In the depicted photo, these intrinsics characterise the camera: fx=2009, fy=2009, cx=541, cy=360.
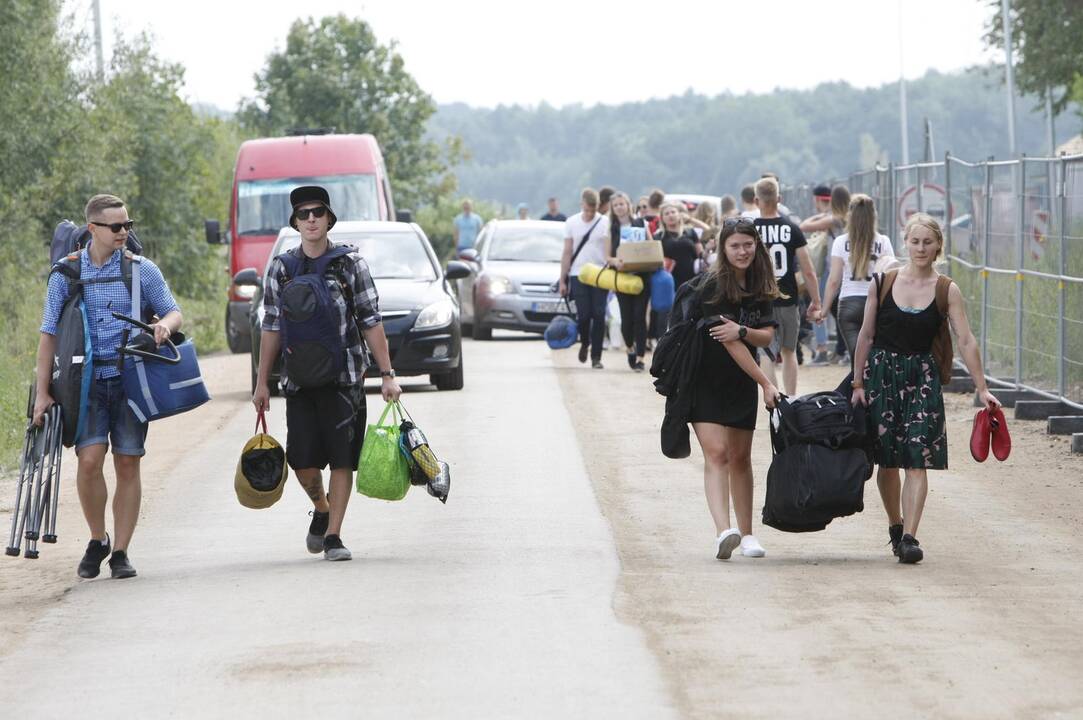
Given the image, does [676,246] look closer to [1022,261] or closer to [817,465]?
[1022,261]

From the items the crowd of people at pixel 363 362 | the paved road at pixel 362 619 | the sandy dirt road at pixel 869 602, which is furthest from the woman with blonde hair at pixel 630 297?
the crowd of people at pixel 363 362

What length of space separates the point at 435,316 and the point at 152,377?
9269 millimetres

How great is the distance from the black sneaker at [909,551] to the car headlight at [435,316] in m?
9.36

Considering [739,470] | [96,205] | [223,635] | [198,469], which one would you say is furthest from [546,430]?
[223,635]

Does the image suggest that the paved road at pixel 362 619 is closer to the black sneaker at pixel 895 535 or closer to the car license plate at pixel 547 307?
the black sneaker at pixel 895 535

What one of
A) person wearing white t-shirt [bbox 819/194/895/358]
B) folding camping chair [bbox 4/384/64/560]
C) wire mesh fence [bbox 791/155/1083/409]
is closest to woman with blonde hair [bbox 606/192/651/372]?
wire mesh fence [bbox 791/155/1083/409]

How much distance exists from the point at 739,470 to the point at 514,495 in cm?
236

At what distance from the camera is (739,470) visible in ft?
30.8

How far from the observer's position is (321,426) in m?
9.20

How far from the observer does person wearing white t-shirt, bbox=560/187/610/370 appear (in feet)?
67.8

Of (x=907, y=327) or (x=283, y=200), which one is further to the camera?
(x=283, y=200)

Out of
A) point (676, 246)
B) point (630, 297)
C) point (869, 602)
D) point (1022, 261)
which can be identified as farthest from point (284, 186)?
point (869, 602)

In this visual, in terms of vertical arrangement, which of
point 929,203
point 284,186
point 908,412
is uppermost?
point 284,186

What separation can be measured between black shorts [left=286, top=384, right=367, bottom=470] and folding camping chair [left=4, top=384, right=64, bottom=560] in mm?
1041
